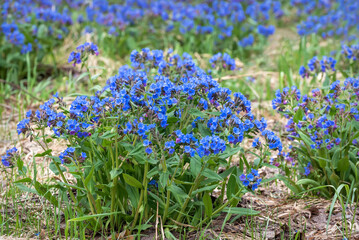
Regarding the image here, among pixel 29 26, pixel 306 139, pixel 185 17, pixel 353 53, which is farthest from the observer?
pixel 185 17

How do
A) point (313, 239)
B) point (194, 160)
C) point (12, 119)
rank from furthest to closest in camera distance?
point (12, 119) < point (313, 239) < point (194, 160)

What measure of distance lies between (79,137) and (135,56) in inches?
38.0

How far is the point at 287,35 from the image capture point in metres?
7.58

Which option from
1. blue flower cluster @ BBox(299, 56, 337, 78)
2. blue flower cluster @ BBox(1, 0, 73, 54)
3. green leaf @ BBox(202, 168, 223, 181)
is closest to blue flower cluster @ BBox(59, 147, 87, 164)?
green leaf @ BBox(202, 168, 223, 181)

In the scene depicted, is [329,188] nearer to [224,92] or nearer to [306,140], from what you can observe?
[306,140]

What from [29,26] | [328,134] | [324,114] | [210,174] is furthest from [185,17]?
[210,174]

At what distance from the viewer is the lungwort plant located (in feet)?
6.79

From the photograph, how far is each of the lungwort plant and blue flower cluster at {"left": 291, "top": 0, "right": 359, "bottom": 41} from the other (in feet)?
15.0

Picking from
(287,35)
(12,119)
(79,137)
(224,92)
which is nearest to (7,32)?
(12,119)

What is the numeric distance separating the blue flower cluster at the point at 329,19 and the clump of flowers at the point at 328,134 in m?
3.84

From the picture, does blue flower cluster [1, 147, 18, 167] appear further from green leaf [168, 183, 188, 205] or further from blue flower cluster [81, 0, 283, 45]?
blue flower cluster [81, 0, 283, 45]

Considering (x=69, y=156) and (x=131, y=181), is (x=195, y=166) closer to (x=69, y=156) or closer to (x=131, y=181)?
(x=131, y=181)

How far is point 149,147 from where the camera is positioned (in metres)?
2.02

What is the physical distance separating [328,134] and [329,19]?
17.2ft
